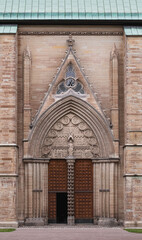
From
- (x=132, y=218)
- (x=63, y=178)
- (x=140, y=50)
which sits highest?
(x=140, y=50)

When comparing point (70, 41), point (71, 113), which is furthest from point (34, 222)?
point (70, 41)

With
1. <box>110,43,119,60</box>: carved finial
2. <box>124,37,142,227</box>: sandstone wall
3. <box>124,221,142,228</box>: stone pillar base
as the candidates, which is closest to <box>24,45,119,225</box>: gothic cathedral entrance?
<box>124,37,142,227</box>: sandstone wall

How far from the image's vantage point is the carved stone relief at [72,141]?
32.7 meters

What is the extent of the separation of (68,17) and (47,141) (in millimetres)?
6428

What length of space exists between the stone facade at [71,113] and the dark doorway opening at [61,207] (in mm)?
403

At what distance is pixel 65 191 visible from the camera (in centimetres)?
3256

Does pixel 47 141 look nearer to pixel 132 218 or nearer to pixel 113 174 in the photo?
pixel 113 174

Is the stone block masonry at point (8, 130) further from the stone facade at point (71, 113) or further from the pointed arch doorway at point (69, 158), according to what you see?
the pointed arch doorway at point (69, 158)

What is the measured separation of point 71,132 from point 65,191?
301cm

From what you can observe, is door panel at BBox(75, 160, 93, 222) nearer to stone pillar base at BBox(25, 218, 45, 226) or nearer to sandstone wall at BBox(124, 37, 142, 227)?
stone pillar base at BBox(25, 218, 45, 226)

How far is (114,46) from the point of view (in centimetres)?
3291

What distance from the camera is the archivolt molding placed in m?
32.3

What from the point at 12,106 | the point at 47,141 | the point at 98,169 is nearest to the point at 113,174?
the point at 98,169

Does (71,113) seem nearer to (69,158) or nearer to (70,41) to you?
(69,158)
